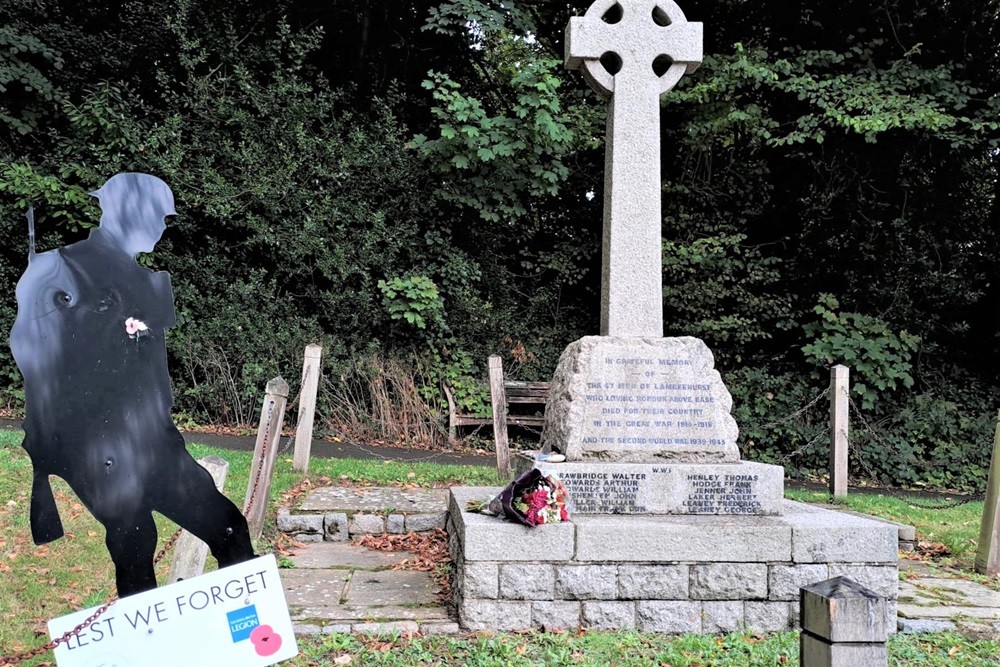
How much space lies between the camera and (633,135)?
5.46m

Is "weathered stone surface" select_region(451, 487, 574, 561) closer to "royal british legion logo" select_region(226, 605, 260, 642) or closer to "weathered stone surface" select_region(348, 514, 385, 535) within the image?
"royal british legion logo" select_region(226, 605, 260, 642)

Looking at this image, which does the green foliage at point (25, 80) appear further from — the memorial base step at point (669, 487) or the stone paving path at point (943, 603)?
the stone paving path at point (943, 603)

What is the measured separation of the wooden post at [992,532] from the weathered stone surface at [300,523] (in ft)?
16.1

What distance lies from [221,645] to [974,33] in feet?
44.5

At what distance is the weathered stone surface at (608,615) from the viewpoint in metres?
4.37

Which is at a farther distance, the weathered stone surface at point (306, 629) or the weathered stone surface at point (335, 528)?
the weathered stone surface at point (335, 528)

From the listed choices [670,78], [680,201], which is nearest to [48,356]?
[670,78]

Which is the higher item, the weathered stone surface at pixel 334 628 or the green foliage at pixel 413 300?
the green foliage at pixel 413 300

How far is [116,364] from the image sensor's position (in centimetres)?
259

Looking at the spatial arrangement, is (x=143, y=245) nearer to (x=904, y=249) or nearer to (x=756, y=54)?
(x=756, y=54)

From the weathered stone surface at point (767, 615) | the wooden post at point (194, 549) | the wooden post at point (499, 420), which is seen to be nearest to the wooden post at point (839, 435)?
the wooden post at point (499, 420)

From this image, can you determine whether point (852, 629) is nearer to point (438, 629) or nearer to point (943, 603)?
point (438, 629)

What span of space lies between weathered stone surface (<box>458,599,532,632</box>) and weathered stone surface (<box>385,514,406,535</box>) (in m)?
1.97

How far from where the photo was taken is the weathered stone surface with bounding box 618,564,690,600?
4398 millimetres
